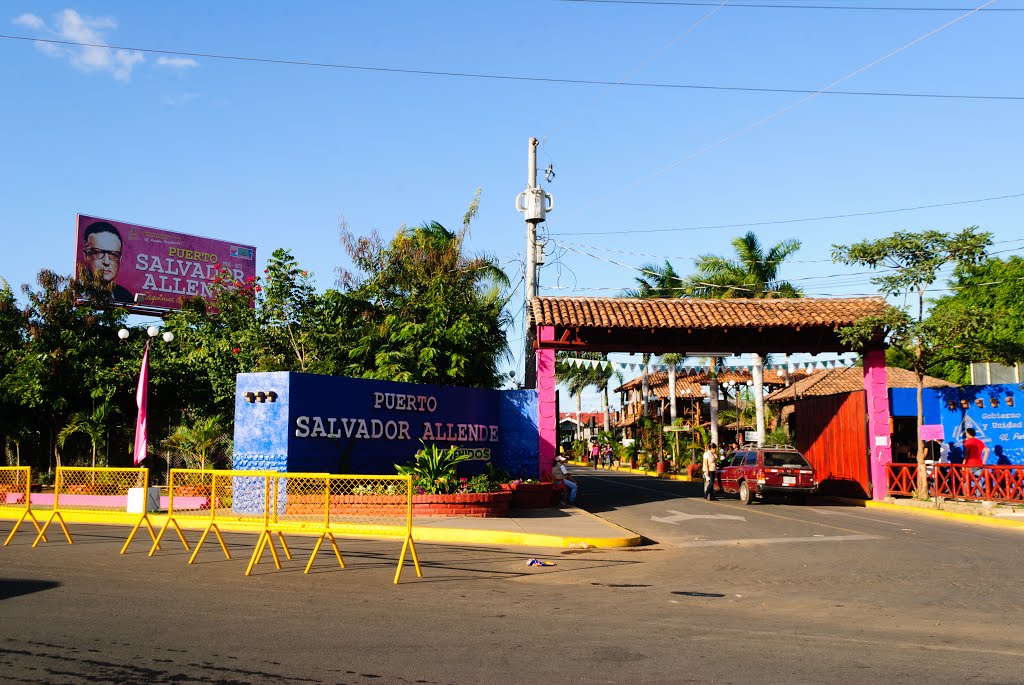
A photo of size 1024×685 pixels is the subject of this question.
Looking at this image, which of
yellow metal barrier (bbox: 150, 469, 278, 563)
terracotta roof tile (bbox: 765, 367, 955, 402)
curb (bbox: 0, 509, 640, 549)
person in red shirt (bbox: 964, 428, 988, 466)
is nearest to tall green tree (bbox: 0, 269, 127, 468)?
yellow metal barrier (bbox: 150, 469, 278, 563)

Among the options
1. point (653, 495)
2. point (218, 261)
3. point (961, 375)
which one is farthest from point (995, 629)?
point (961, 375)

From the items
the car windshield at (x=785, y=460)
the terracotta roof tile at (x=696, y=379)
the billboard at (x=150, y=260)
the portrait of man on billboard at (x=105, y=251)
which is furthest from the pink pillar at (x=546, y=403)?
the terracotta roof tile at (x=696, y=379)

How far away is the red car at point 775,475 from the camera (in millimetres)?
25219

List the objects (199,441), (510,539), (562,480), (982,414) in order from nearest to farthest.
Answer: (510,539)
(199,441)
(562,480)
(982,414)

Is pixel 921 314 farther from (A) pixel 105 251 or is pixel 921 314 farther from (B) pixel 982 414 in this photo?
(A) pixel 105 251

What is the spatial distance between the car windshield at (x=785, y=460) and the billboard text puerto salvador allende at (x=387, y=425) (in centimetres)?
788

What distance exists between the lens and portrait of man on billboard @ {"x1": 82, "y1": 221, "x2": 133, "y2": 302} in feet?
125

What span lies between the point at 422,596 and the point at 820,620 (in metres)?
4.25

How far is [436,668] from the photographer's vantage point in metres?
6.66

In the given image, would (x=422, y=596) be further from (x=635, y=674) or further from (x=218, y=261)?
(x=218, y=261)

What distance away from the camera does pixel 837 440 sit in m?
29.7

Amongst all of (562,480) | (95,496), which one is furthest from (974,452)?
(95,496)

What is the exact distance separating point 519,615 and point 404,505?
10466 mm

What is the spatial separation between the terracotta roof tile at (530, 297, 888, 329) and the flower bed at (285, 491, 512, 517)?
23.4 ft
